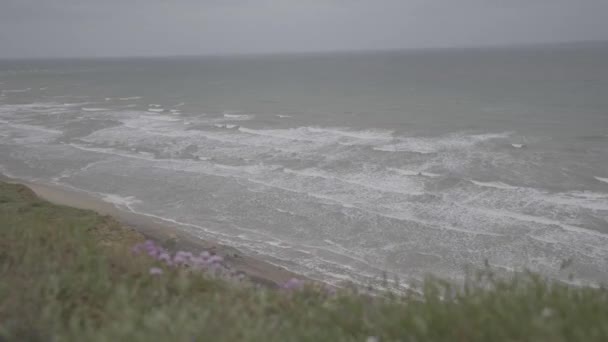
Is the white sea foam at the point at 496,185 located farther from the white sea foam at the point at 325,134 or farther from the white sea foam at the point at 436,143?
the white sea foam at the point at 325,134

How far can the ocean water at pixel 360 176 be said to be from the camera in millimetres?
16016

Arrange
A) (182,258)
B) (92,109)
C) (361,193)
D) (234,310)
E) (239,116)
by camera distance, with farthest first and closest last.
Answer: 1. (92,109)
2. (239,116)
3. (361,193)
4. (182,258)
5. (234,310)

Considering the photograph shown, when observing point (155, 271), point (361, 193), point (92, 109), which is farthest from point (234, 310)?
point (92, 109)

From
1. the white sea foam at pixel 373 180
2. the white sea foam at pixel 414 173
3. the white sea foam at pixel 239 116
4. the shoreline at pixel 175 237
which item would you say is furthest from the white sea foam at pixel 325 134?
the shoreline at pixel 175 237

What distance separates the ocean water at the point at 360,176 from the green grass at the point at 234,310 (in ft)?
2.97

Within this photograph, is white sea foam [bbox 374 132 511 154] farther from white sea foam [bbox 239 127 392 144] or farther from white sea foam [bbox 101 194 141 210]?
white sea foam [bbox 101 194 141 210]

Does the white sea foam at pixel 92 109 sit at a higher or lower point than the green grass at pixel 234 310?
lower

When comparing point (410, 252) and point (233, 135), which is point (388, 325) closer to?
point (410, 252)

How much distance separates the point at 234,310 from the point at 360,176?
20.1 m

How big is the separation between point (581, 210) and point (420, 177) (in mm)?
6899

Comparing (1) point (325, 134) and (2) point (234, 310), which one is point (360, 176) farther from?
(2) point (234, 310)

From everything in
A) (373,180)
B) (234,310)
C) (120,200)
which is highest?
(234,310)

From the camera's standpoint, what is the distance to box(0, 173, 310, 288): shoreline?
14.2 meters

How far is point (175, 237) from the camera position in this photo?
53.5 ft
